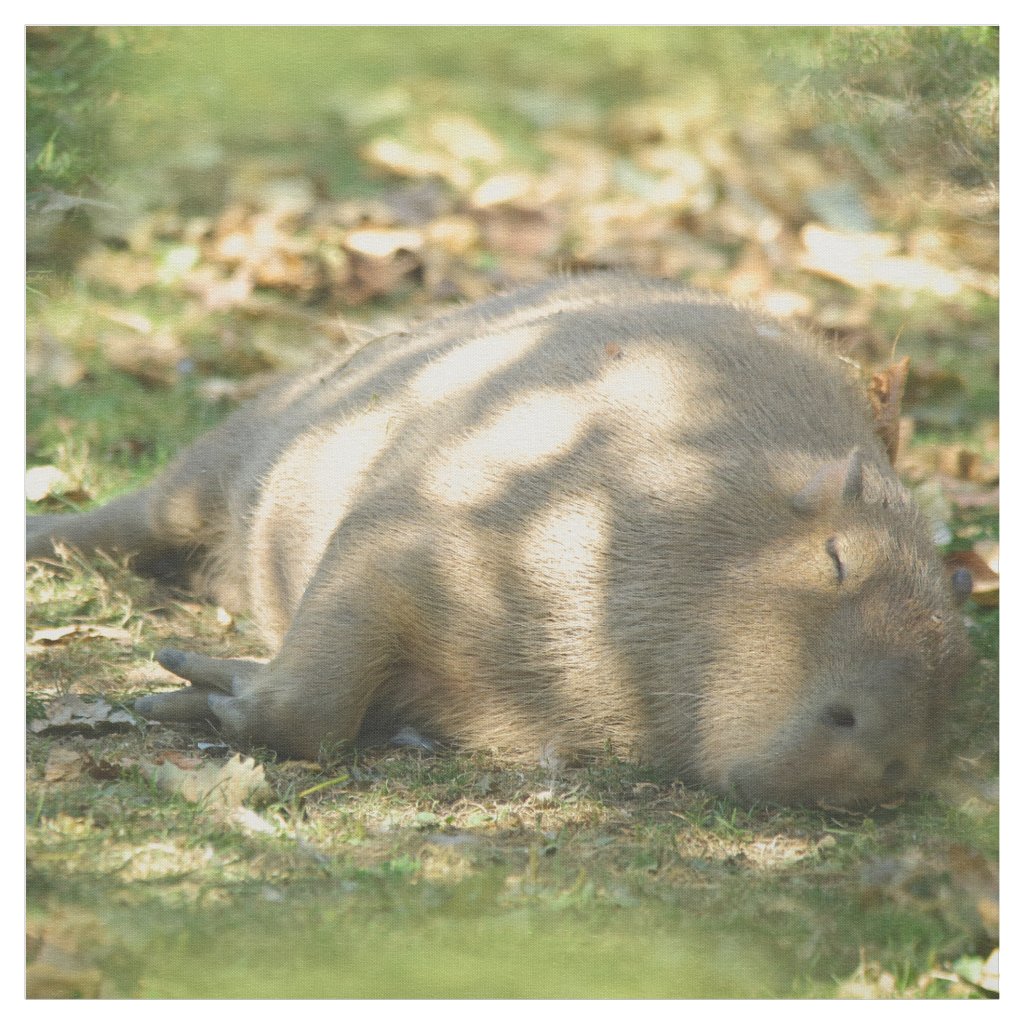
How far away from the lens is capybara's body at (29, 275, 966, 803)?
3.57m

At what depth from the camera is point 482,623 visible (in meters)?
3.85

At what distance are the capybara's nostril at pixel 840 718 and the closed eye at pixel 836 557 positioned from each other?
326 millimetres

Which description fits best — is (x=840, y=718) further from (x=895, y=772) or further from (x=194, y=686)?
(x=194, y=686)

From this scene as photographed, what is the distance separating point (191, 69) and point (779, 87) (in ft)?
6.12

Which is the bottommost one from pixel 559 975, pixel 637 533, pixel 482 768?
pixel 559 975

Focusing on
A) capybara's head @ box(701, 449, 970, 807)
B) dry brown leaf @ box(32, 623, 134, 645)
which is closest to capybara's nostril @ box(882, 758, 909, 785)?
capybara's head @ box(701, 449, 970, 807)

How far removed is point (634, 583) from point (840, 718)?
24.4 inches

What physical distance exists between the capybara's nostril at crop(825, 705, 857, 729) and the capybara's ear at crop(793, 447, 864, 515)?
1.70 ft

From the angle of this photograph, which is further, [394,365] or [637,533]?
[394,365]

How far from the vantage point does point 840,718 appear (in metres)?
3.47

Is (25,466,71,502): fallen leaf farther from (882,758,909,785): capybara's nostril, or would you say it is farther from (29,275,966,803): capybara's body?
(882,758,909,785): capybara's nostril

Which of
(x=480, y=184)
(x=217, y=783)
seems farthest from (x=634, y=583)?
(x=480, y=184)
